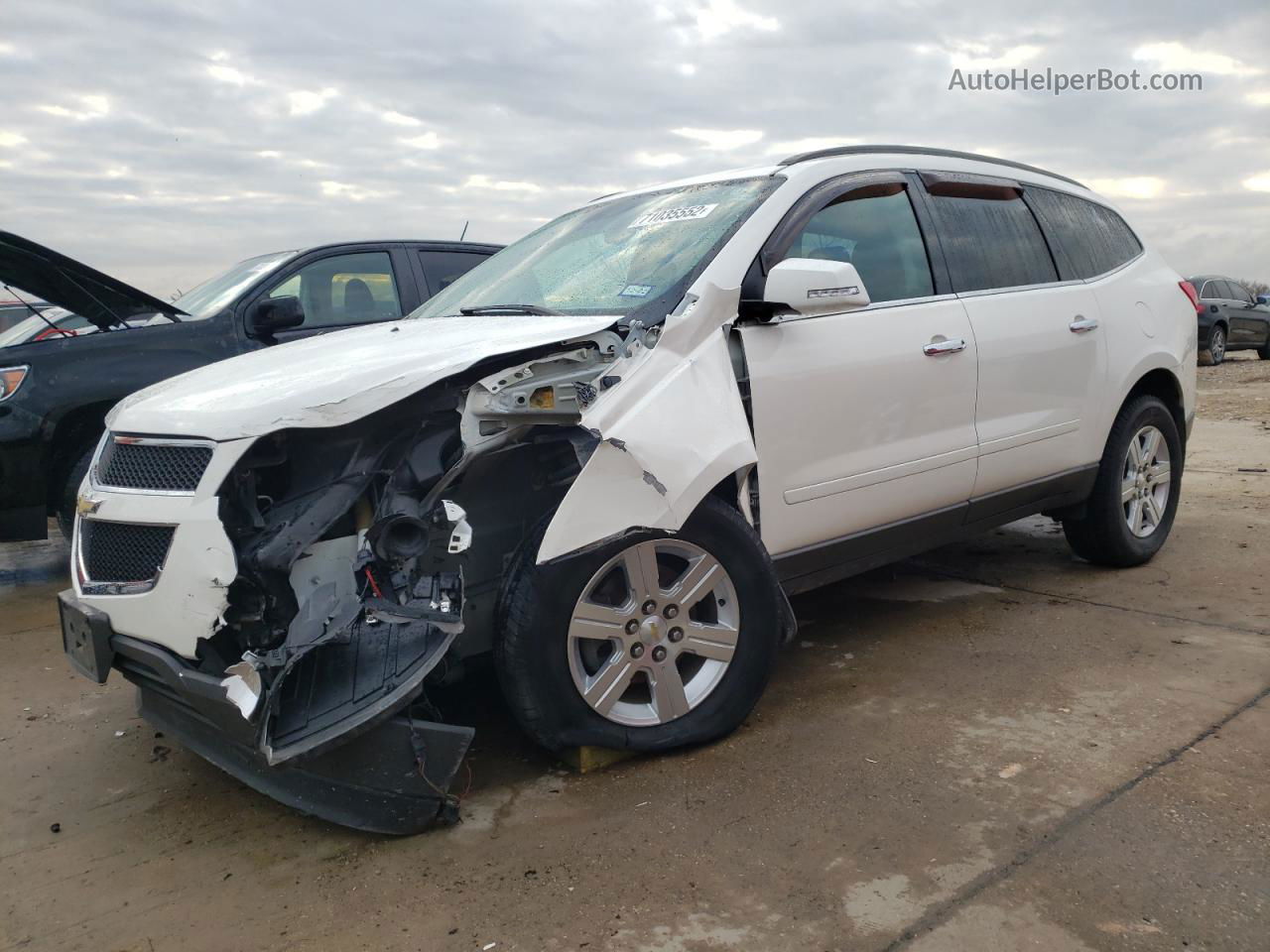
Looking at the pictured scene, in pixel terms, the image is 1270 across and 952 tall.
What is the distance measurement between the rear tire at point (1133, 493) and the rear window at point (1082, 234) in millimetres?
679

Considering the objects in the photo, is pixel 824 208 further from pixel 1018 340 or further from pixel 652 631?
pixel 652 631

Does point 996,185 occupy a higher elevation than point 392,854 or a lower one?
higher

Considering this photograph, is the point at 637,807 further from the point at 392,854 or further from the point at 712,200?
the point at 712,200

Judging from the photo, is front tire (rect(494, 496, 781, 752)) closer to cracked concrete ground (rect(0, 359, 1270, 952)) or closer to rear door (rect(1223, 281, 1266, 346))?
cracked concrete ground (rect(0, 359, 1270, 952))

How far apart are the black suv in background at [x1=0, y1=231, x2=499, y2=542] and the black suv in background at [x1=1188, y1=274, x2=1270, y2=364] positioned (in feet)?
52.5

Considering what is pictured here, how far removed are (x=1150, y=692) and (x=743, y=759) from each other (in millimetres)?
1456

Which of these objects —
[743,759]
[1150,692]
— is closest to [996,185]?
[1150,692]

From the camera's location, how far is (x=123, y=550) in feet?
9.31

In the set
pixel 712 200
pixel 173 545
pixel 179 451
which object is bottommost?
pixel 173 545

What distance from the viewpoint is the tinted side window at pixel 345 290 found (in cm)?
639

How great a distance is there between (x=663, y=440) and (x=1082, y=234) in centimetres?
295

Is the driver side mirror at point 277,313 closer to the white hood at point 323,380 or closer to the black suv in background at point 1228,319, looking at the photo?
the white hood at point 323,380

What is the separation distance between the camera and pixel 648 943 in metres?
2.29

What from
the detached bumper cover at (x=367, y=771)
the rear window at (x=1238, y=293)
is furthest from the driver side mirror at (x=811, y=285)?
the rear window at (x=1238, y=293)
